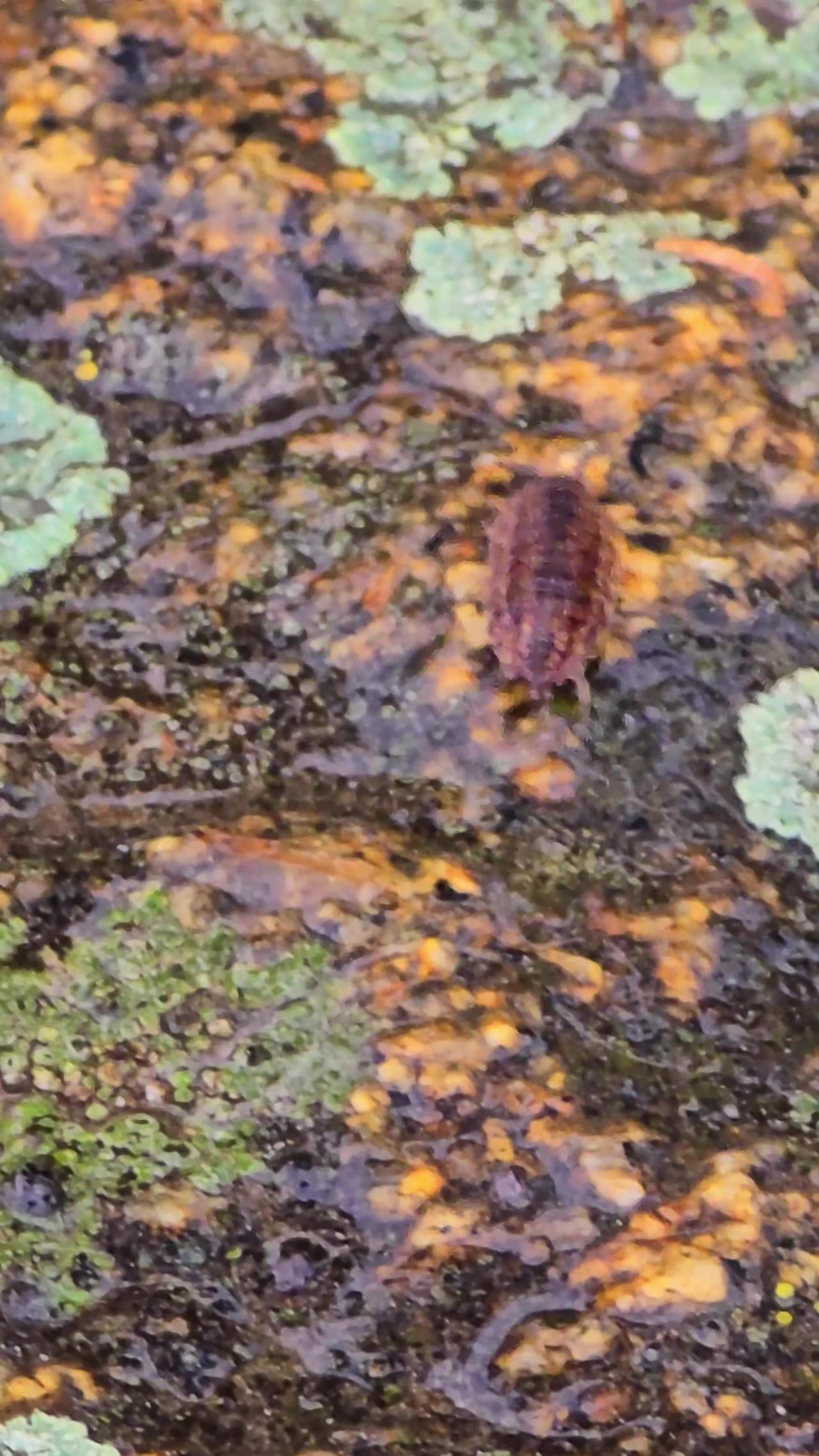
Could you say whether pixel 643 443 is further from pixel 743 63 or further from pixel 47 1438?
pixel 47 1438

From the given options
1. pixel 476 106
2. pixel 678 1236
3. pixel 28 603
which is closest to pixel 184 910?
pixel 28 603

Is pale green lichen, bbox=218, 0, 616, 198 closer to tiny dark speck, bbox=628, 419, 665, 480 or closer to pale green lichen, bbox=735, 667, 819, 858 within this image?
tiny dark speck, bbox=628, 419, 665, 480

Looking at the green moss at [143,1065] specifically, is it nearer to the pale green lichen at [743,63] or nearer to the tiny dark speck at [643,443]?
the tiny dark speck at [643,443]

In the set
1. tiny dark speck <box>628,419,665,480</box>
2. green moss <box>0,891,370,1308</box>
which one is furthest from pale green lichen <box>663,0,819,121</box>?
green moss <box>0,891,370,1308</box>

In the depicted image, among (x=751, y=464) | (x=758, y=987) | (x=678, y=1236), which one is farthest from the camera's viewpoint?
(x=751, y=464)

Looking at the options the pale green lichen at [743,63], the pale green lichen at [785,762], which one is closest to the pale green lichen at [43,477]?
the pale green lichen at [785,762]

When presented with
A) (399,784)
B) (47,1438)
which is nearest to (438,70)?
(399,784)

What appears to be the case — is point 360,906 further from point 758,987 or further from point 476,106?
point 476,106
